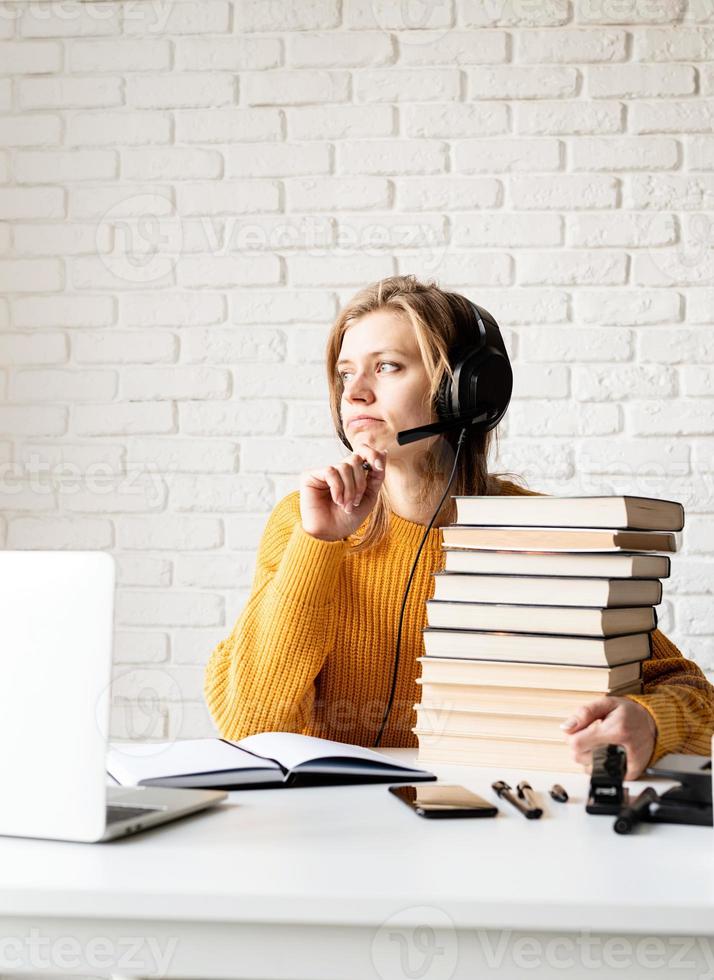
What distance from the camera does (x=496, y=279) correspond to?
2.08m

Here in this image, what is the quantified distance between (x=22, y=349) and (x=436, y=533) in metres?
1.13

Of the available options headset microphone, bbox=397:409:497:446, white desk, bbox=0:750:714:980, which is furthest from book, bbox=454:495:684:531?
white desk, bbox=0:750:714:980

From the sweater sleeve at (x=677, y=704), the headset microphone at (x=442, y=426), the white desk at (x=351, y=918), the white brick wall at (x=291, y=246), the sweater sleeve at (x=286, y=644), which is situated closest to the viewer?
the white desk at (x=351, y=918)

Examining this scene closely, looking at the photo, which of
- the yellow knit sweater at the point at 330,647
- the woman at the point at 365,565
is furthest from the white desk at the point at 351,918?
the yellow knit sweater at the point at 330,647

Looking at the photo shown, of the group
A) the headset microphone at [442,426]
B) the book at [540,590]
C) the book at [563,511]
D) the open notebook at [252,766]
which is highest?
the headset microphone at [442,426]

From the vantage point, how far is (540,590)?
1038 millimetres

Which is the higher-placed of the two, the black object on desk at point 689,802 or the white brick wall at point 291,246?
the white brick wall at point 291,246

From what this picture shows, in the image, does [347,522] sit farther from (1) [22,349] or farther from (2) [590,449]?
(1) [22,349]

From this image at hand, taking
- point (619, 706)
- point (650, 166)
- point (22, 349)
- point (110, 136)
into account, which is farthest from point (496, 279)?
point (619, 706)

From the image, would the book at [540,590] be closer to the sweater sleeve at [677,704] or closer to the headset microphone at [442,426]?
the sweater sleeve at [677,704]

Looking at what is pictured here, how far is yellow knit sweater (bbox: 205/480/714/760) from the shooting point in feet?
4.25

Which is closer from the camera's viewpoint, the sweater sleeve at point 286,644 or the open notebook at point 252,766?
the open notebook at point 252,766

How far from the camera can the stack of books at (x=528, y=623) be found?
1.02 m

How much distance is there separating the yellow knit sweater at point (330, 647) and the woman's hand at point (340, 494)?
0.02 m
